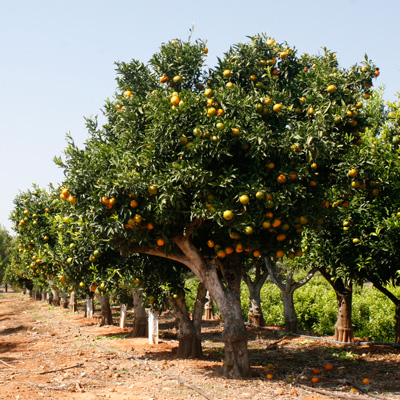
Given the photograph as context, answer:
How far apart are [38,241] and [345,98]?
1497 centimetres

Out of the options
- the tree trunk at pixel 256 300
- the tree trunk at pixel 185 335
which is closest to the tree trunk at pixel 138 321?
the tree trunk at pixel 256 300

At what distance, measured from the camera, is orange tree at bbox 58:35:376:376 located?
26.5 ft

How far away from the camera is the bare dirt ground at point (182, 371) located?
8.55m

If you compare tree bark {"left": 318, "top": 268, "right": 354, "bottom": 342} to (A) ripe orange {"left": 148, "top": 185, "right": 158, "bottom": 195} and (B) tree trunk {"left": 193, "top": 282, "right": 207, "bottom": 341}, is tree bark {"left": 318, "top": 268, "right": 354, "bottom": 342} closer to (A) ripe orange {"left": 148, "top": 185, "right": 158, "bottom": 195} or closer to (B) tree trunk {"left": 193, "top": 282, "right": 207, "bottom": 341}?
(B) tree trunk {"left": 193, "top": 282, "right": 207, "bottom": 341}

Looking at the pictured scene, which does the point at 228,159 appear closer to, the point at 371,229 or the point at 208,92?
the point at 208,92

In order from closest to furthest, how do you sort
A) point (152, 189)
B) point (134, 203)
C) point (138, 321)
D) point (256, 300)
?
point (152, 189)
point (134, 203)
point (138, 321)
point (256, 300)

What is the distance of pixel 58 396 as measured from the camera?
8.43 metres

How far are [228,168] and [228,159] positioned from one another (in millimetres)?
336

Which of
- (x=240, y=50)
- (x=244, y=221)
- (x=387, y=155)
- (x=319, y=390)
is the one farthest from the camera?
(x=387, y=155)

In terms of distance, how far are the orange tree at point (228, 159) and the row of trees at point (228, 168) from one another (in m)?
0.03

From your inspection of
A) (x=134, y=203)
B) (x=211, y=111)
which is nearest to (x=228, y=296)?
(x=134, y=203)

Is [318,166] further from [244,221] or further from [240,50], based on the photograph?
[240,50]

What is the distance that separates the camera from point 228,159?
8648 mm

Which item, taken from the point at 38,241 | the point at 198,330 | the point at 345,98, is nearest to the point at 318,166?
the point at 345,98
